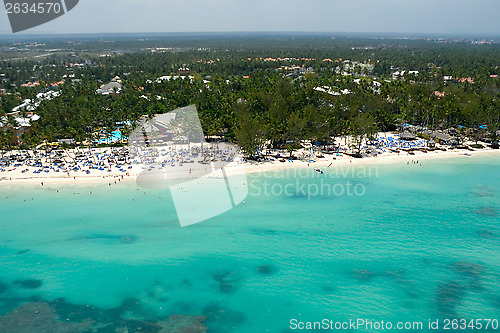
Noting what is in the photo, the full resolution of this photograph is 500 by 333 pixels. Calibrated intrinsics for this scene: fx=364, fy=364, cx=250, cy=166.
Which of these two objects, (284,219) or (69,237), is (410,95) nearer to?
(284,219)

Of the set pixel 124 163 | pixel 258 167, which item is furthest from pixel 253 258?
pixel 124 163

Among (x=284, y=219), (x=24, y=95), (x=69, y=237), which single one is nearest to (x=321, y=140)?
(x=284, y=219)

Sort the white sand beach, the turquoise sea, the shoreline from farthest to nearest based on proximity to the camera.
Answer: the white sand beach → the shoreline → the turquoise sea

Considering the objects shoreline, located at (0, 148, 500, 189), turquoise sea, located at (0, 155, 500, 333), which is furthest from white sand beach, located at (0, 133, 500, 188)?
turquoise sea, located at (0, 155, 500, 333)

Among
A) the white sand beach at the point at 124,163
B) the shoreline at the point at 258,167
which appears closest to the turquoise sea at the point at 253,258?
the shoreline at the point at 258,167

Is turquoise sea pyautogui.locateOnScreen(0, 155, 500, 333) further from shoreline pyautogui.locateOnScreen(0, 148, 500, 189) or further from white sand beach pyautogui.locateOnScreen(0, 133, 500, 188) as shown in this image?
white sand beach pyautogui.locateOnScreen(0, 133, 500, 188)

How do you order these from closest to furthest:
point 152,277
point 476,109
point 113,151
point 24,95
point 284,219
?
1. point 152,277
2. point 284,219
3. point 113,151
4. point 476,109
5. point 24,95
